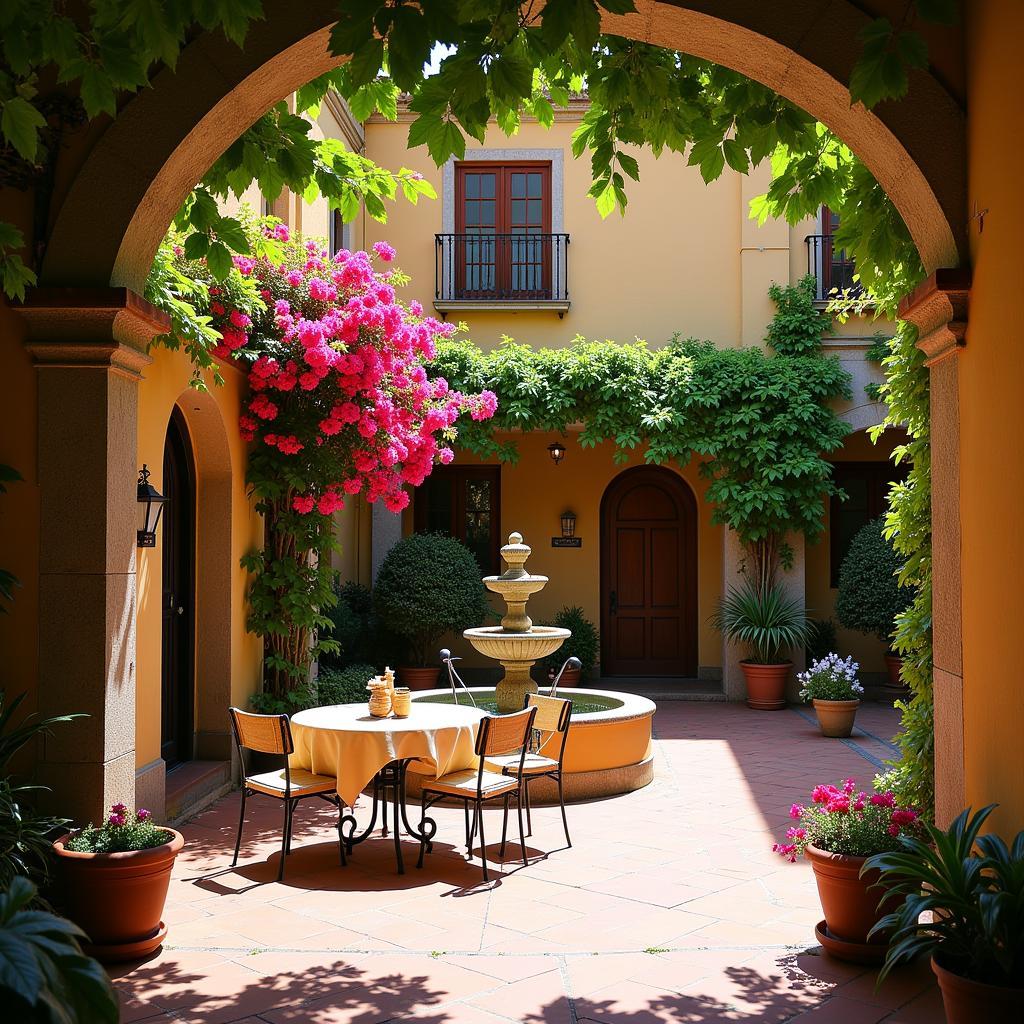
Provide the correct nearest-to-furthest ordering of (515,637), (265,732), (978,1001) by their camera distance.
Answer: (978,1001) → (265,732) → (515,637)

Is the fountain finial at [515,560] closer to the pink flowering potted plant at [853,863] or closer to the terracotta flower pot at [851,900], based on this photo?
the pink flowering potted plant at [853,863]

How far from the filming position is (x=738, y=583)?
12477 millimetres

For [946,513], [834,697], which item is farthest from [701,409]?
[946,513]

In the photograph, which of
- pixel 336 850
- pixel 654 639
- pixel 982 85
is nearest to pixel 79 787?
pixel 336 850

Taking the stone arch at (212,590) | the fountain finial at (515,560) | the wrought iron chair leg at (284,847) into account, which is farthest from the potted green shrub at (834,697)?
the wrought iron chair leg at (284,847)

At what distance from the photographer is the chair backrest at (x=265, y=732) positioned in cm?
573

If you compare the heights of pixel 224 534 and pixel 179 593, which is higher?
pixel 224 534

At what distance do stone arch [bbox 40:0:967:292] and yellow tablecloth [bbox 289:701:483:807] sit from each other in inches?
107

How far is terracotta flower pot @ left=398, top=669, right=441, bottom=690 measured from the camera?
1211 centimetres

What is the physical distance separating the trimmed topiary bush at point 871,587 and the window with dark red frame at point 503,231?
4.79 metres

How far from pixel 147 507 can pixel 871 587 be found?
26.8ft

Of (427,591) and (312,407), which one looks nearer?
(312,407)

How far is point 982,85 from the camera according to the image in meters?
3.64

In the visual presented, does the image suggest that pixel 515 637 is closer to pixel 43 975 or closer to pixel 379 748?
pixel 379 748
